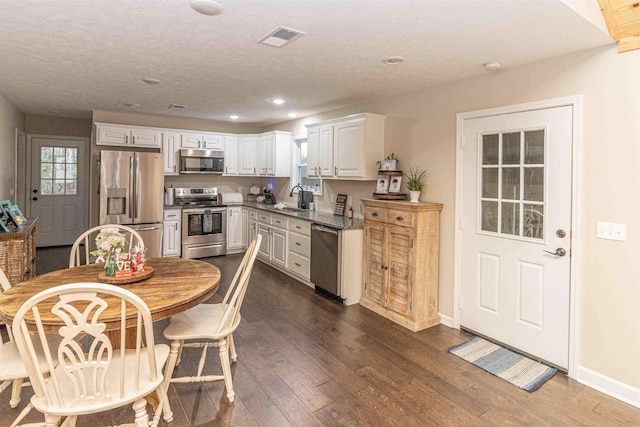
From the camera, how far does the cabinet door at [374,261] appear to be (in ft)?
12.6

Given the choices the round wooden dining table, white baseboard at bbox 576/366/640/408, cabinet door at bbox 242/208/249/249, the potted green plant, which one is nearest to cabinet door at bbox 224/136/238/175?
cabinet door at bbox 242/208/249/249

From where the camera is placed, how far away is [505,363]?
2873 mm

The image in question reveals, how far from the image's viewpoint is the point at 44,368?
182cm

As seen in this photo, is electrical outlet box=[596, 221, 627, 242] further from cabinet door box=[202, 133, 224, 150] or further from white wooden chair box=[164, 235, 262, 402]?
cabinet door box=[202, 133, 224, 150]

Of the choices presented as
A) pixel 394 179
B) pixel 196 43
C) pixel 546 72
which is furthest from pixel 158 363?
pixel 546 72

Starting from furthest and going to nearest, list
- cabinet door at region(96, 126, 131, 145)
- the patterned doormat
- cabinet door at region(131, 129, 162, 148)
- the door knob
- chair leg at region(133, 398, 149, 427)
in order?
cabinet door at region(131, 129, 162, 148)
cabinet door at region(96, 126, 131, 145)
the door knob
the patterned doormat
chair leg at region(133, 398, 149, 427)

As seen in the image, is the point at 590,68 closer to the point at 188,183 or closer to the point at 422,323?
the point at 422,323

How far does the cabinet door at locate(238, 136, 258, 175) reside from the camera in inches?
268

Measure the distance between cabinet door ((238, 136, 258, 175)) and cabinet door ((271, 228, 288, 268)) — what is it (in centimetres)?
179

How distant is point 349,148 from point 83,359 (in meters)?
3.50

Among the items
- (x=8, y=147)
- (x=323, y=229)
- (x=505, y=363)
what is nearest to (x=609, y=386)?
(x=505, y=363)

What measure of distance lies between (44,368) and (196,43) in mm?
2251

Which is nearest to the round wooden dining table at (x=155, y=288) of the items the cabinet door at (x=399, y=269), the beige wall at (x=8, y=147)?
the cabinet door at (x=399, y=269)

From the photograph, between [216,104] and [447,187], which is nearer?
[447,187]
